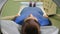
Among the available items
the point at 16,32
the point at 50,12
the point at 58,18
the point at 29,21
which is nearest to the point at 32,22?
the point at 29,21

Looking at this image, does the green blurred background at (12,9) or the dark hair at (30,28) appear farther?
the green blurred background at (12,9)

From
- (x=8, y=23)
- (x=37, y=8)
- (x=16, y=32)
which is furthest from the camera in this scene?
(x=37, y=8)

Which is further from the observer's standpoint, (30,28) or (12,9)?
(12,9)

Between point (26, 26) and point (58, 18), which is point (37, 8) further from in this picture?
point (26, 26)

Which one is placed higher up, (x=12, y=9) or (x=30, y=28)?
(x=12, y=9)

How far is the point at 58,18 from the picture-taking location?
1.76 meters

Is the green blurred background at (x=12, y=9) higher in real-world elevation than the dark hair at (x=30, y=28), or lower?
higher

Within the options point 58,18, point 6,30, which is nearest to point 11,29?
point 6,30

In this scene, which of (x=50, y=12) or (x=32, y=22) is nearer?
(x=32, y=22)

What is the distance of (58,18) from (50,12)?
0.98ft

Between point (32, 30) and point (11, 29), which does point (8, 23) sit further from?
point (32, 30)

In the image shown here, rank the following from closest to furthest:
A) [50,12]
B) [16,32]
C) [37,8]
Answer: [16,32] → [37,8] → [50,12]

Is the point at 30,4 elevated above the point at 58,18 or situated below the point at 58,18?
above

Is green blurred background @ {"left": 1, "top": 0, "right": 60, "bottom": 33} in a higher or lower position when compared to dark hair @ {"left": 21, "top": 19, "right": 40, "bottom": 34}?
higher
